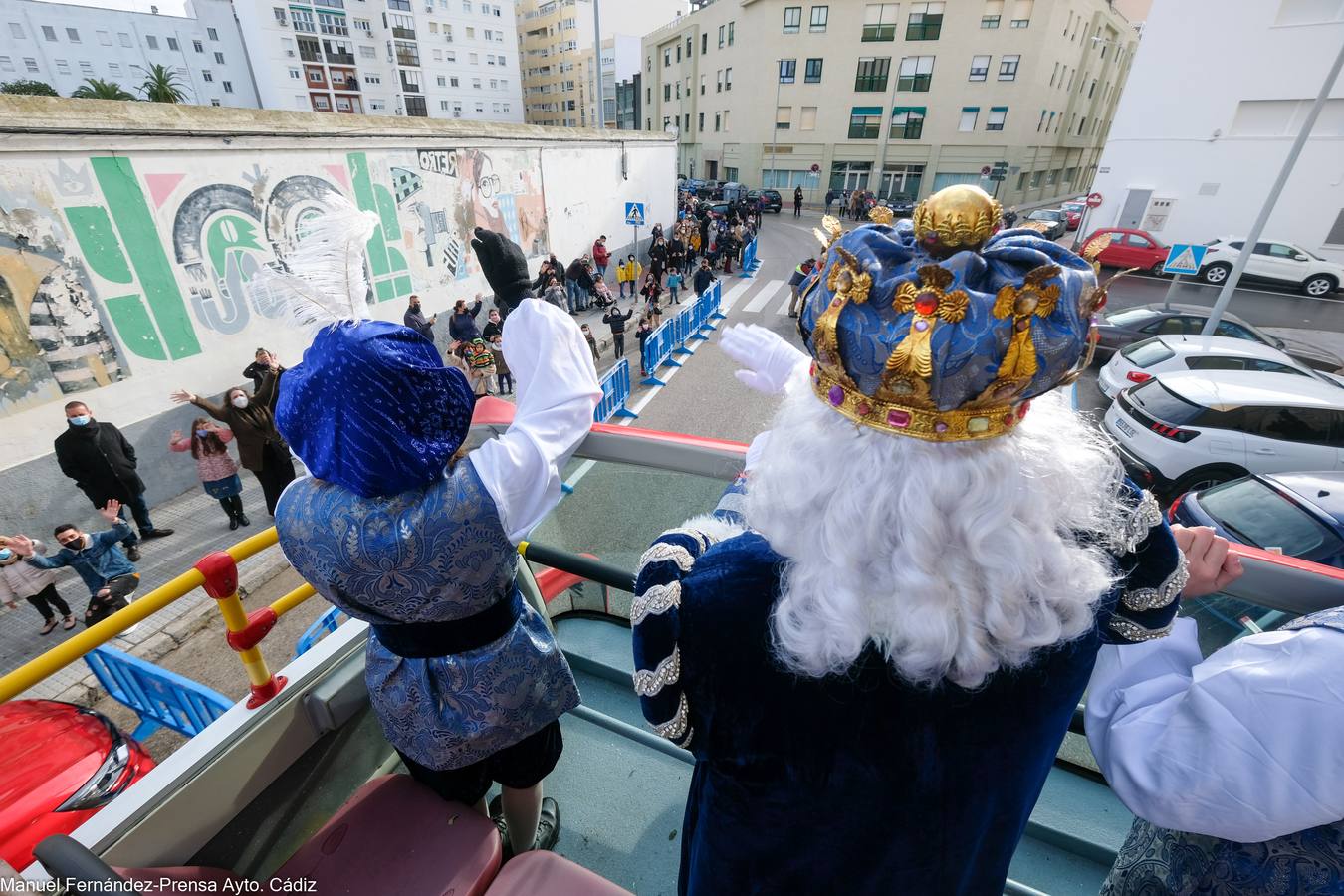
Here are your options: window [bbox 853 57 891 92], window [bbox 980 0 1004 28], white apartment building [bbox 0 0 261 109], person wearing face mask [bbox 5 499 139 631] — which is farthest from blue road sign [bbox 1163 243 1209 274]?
white apartment building [bbox 0 0 261 109]

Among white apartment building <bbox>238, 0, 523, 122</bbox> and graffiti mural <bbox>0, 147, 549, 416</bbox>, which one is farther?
white apartment building <bbox>238, 0, 523, 122</bbox>

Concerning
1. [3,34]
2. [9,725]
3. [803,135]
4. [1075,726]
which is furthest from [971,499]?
[3,34]

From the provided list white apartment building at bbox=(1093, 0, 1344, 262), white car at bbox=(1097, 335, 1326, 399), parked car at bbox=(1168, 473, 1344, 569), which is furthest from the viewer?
white apartment building at bbox=(1093, 0, 1344, 262)

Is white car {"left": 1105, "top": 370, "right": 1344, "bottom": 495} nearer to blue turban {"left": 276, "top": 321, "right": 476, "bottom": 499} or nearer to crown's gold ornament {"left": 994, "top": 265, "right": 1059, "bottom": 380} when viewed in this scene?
crown's gold ornament {"left": 994, "top": 265, "right": 1059, "bottom": 380}

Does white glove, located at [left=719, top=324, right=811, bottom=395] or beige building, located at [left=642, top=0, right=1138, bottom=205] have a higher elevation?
beige building, located at [left=642, top=0, right=1138, bottom=205]

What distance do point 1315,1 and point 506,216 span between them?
2171cm

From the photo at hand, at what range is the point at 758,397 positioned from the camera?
31.9ft

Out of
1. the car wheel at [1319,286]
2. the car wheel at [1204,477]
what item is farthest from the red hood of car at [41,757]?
the car wheel at [1319,286]

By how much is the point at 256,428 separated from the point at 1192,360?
34.8ft

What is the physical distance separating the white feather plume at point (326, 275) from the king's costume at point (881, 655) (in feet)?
3.01

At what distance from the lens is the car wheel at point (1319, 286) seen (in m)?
15.7

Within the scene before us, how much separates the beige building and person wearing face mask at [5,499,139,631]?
33922 mm

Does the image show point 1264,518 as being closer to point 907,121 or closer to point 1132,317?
point 1132,317

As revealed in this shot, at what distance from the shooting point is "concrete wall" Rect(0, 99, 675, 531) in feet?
17.0
